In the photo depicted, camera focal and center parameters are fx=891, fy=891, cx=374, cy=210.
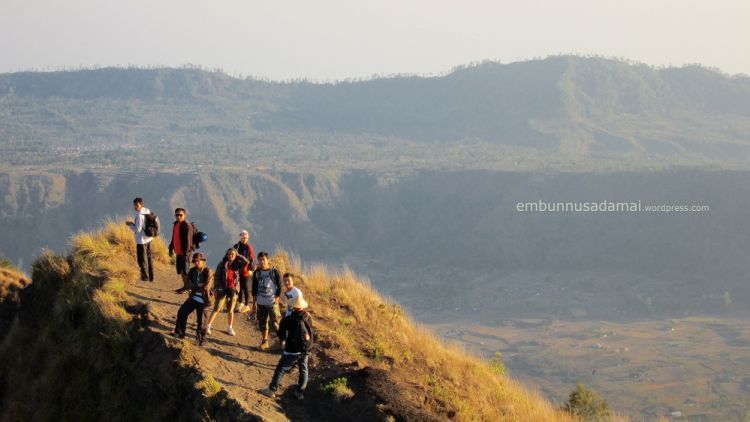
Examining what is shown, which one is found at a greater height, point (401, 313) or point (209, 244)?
point (401, 313)

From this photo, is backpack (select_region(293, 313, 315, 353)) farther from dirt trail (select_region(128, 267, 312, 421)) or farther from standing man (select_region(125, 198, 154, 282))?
standing man (select_region(125, 198, 154, 282))

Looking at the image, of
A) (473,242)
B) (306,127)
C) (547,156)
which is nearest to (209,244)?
(473,242)

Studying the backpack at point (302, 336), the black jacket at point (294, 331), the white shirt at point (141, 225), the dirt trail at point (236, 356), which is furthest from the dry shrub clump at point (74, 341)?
the backpack at point (302, 336)

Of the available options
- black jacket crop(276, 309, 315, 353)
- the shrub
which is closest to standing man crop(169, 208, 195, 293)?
black jacket crop(276, 309, 315, 353)

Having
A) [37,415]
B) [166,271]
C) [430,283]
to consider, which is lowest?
[430,283]

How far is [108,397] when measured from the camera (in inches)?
410

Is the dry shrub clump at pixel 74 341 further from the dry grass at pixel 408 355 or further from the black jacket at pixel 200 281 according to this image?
the dry grass at pixel 408 355

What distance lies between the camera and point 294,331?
9719 millimetres

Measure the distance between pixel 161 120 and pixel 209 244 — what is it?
374ft

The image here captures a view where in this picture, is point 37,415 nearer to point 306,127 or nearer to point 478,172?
point 478,172

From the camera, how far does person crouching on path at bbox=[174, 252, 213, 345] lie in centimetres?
1066

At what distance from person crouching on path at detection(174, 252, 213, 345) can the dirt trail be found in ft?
0.50

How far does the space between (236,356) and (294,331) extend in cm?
139

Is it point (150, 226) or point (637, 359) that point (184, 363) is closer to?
point (150, 226)
